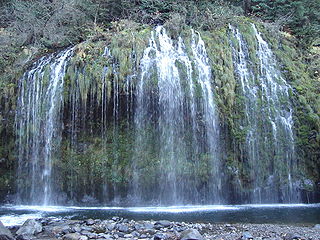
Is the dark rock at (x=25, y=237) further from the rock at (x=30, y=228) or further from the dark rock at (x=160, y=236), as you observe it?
the dark rock at (x=160, y=236)

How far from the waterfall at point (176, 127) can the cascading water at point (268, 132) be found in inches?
51.2

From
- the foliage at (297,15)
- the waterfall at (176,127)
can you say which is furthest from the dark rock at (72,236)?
the foliage at (297,15)

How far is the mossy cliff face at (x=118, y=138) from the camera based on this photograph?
38.8 feet

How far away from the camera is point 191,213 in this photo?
997 centimetres

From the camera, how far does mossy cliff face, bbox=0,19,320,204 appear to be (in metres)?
11.8

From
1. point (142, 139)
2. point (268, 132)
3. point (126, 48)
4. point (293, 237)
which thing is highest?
point (126, 48)

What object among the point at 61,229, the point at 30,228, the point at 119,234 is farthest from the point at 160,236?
the point at 30,228

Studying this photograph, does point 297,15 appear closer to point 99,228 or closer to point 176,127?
point 176,127

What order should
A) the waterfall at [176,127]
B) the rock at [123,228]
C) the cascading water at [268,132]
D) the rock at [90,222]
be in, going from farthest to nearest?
the cascading water at [268,132] < the waterfall at [176,127] < the rock at [90,222] < the rock at [123,228]

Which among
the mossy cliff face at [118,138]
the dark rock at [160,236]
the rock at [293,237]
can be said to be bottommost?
the rock at [293,237]

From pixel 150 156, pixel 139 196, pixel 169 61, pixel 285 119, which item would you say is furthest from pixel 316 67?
pixel 139 196

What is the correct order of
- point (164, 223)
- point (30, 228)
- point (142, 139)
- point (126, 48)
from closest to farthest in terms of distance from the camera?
1. point (30, 228)
2. point (164, 223)
3. point (142, 139)
4. point (126, 48)

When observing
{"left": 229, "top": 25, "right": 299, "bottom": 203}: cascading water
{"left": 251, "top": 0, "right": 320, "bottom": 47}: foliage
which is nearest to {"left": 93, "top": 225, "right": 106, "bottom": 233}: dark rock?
{"left": 229, "top": 25, "right": 299, "bottom": 203}: cascading water

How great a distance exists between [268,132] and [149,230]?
636cm
